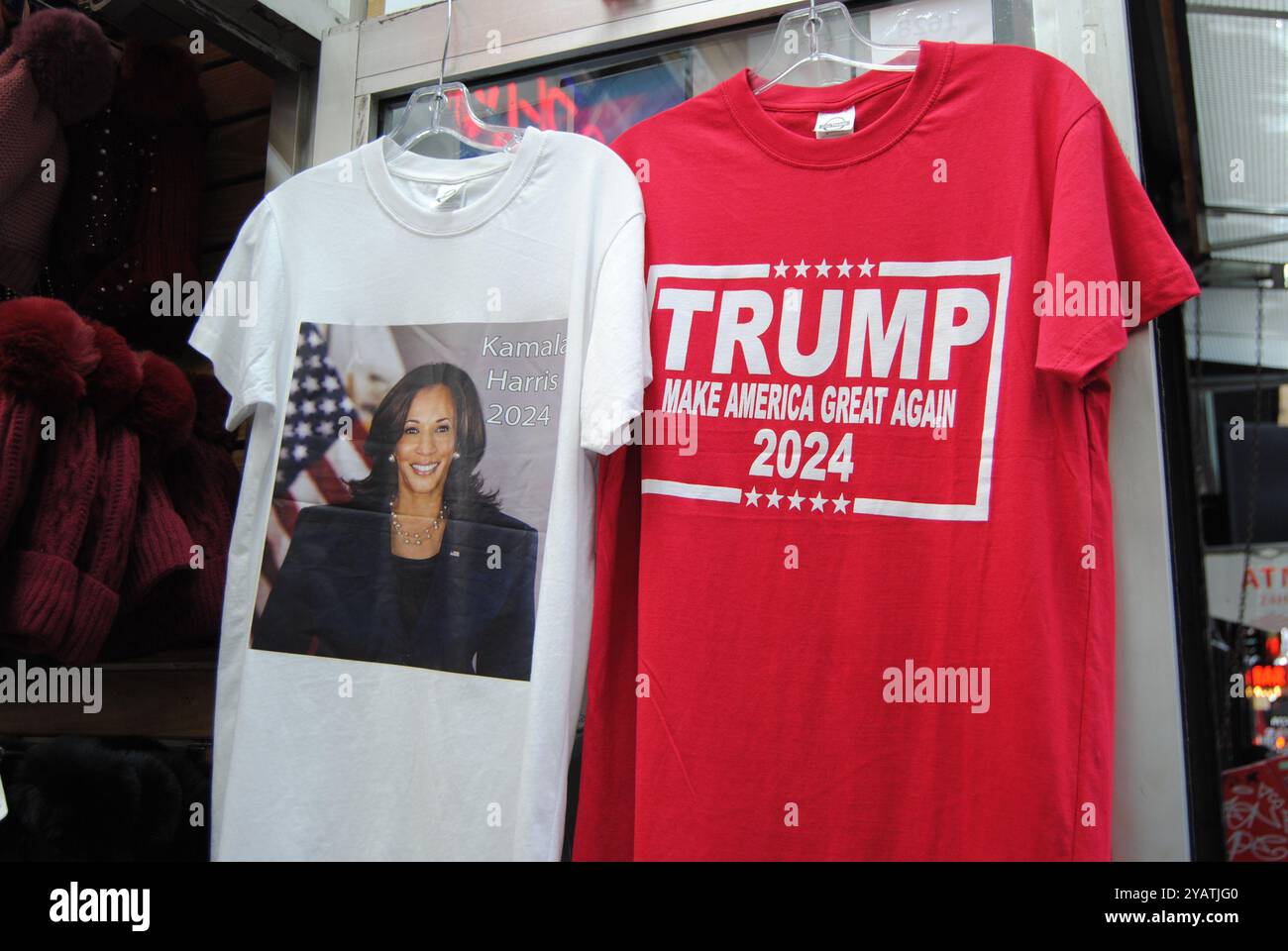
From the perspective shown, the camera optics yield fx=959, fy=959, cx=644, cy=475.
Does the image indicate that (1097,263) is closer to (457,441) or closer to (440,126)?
(457,441)

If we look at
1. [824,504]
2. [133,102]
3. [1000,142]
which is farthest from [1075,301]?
[133,102]

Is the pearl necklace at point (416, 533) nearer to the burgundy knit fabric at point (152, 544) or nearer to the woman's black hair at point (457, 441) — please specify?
the woman's black hair at point (457, 441)

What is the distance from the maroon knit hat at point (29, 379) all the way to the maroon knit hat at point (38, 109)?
0.32m

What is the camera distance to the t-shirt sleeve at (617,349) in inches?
47.9

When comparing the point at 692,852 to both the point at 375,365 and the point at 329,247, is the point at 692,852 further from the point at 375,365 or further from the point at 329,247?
the point at 329,247

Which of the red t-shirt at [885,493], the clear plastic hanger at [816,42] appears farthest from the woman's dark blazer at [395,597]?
the clear plastic hanger at [816,42]

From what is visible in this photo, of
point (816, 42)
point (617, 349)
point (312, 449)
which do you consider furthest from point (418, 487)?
point (816, 42)

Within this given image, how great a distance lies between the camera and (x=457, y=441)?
4.51 ft

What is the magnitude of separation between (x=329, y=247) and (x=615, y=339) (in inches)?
21.3

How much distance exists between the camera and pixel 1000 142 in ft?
3.98

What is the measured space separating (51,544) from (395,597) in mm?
484

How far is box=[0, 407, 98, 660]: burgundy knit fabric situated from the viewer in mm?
1304

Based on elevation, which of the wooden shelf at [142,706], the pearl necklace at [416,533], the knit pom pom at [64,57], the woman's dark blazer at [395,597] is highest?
the knit pom pom at [64,57]
